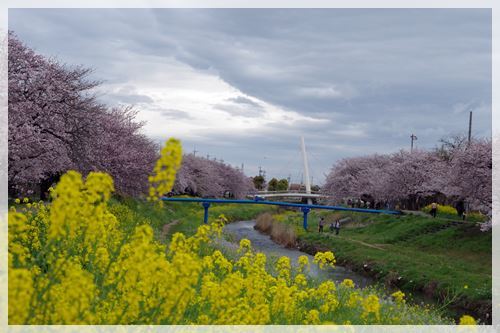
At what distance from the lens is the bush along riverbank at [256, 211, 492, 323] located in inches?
1113

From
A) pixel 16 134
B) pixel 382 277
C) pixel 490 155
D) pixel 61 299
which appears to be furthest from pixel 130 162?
pixel 61 299

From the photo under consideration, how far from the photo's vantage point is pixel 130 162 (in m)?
39.3

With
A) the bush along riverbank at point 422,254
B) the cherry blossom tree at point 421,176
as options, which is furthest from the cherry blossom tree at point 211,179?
the bush along riverbank at point 422,254

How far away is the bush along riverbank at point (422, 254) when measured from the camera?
2828 centimetres

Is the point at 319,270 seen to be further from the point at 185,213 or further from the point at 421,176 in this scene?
the point at 185,213

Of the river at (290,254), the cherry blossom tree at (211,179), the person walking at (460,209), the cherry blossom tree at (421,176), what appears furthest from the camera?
the cherry blossom tree at (211,179)

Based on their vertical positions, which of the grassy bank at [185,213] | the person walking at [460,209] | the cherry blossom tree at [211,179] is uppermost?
the cherry blossom tree at [211,179]

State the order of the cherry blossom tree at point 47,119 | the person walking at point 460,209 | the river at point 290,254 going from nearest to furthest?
the cherry blossom tree at point 47,119 < the river at point 290,254 < the person walking at point 460,209

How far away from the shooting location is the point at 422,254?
40.2 m

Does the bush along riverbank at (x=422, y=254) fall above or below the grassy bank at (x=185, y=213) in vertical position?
below

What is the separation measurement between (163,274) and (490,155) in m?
34.4

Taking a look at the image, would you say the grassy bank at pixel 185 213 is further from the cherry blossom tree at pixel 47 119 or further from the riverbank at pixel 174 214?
the cherry blossom tree at pixel 47 119

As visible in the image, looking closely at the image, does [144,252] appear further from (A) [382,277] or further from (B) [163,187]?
(A) [382,277]

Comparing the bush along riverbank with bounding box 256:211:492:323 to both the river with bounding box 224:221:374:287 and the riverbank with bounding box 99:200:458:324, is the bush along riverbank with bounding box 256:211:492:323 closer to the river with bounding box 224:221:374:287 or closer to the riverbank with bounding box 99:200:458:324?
the river with bounding box 224:221:374:287
